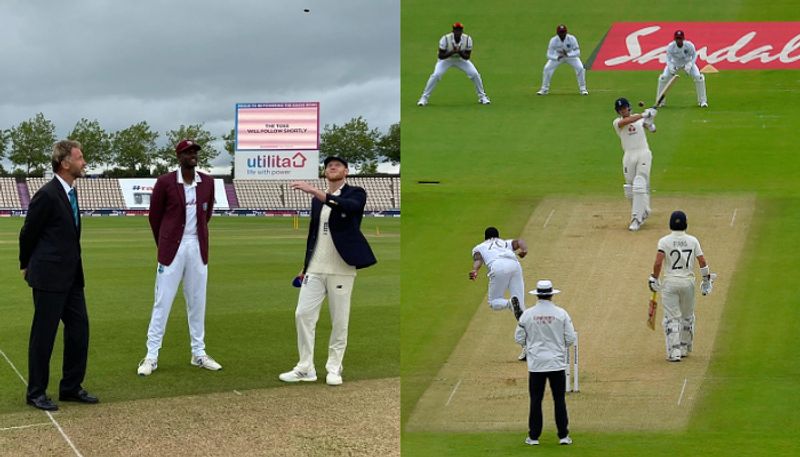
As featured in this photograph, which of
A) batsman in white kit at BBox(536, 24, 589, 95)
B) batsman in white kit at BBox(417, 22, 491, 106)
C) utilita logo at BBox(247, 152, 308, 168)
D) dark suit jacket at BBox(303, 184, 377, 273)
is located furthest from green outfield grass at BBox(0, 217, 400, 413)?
utilita logo at BBox(247, 152, 308, 168)

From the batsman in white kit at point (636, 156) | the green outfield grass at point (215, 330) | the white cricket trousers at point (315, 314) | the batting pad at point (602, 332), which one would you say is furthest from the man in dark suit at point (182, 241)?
the batsman in white kit at point (636, 156)

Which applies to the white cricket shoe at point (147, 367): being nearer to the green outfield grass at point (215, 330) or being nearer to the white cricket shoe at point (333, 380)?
the green outfield grass at point (215, 330)

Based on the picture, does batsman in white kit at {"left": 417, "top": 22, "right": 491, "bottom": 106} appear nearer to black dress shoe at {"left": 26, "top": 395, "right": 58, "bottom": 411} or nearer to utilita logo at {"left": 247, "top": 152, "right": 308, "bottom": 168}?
black dress shoe at {"left": 26, "top": 395, "right": 58, "bottom": 411}

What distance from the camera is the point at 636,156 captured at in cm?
1467

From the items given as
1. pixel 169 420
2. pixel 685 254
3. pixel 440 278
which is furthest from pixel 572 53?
pixel 169 420

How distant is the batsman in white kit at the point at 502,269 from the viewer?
37.8ft

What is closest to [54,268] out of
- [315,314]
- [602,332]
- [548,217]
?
[315,314]

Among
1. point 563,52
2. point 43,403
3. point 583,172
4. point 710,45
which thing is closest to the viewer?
point 43,403

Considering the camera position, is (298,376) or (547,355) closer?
(547,355)

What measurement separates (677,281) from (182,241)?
442 centimetres

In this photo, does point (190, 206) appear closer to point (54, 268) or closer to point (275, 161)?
point (54, 268)

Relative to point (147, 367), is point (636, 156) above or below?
above

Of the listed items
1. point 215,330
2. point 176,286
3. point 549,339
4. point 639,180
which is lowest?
point 215,330

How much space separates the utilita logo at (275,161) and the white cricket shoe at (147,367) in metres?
50.2
